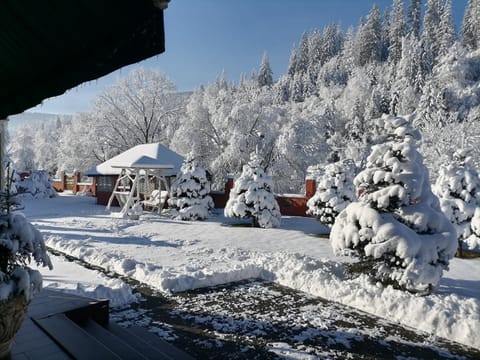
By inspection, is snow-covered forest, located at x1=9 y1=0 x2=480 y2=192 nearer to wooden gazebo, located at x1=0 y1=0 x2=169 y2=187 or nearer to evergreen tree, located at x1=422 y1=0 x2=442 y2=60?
evergreen tree, located at x1=422 y1=0 x2=442 y2=60

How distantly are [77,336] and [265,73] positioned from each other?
78.5 m

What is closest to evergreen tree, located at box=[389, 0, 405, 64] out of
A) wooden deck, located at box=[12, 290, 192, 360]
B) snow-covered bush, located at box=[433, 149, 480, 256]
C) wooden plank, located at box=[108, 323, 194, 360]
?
snow-covered bush, located at box=[433, 149, 480, 256]

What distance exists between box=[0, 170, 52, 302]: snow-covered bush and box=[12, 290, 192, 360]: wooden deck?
2.94 ft

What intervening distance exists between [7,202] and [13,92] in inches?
47.7

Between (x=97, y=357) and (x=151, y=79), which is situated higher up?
(x=151, y=79)

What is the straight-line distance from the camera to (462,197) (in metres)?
13.2

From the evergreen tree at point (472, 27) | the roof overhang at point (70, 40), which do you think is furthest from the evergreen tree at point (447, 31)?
the roof overhang at point (70, 40)

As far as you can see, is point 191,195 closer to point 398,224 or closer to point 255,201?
point 255,201

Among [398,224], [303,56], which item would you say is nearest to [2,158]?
[398,224]

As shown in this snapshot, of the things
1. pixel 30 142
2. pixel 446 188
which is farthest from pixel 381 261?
pixel 30 142

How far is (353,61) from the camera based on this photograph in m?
70.5

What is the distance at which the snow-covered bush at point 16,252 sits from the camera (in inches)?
137

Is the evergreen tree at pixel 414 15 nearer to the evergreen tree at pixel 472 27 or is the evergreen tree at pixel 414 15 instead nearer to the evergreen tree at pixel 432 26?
the evergreen tree at pixel 432 26

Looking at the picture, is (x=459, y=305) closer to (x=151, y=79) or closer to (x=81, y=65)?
(x=81, y=65)
